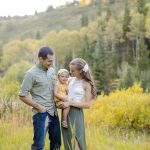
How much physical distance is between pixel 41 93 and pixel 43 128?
0.42m

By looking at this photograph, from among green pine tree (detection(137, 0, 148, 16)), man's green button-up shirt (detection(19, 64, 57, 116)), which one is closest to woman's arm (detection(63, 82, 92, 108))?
man's green button-up shirt (detection(19, 64, 57, 116))

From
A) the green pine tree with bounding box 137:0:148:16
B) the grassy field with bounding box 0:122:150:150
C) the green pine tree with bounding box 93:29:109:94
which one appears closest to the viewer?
the grassy field with bounding box 0:122:150:150

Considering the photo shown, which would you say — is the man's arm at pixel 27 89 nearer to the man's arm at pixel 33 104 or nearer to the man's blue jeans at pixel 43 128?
the man's arm at pixel 33 104

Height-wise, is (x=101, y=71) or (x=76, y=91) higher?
(x=76, y=91)

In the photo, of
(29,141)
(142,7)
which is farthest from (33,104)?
(142,7)

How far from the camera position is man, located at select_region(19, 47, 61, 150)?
5391mm

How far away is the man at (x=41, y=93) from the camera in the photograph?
5.39 meters

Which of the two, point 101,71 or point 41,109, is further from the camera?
point 101,71

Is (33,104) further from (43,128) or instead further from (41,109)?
(43,128)

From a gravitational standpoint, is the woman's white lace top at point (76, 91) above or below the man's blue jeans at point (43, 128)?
above

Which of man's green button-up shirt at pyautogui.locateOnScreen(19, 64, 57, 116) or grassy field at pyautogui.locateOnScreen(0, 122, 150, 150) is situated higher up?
man's green button-up shirt at pyautogui.locateOnScreen(19, 64, 57, 116)

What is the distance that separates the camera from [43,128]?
17.9 ft

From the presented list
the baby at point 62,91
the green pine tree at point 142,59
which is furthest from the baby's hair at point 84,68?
the green pine tree at point 142,59

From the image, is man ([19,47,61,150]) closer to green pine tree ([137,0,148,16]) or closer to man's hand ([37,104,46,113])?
man's hand ([37,104,46,113])
